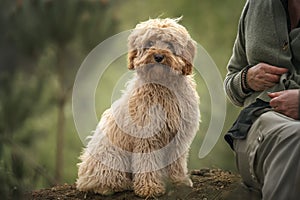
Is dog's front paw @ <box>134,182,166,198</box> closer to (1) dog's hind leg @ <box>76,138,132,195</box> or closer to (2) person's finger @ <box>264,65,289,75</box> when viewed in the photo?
(1) dog's hind leg @ <box>76,138,132,195</box>

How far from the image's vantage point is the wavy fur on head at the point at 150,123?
2127 millimetres

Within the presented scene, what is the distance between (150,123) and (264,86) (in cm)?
52

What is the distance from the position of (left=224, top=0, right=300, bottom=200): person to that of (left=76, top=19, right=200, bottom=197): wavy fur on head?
241 mm

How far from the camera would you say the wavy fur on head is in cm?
213

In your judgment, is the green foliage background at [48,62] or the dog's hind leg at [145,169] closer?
the dog's hind leg at [145,169]

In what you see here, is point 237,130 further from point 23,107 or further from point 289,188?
point 23,107

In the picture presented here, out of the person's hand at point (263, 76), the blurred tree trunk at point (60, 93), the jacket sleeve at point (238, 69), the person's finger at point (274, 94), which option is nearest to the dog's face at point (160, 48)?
the jacket sleeve at point (238, 69)

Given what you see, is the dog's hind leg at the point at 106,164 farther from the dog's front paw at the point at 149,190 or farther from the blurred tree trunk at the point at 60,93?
the blurred tree trunk at the point at 60,93

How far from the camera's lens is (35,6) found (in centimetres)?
388

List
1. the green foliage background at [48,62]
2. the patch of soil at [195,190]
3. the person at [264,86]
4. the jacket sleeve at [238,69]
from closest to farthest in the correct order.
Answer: the person at [264,86] → the patch of soil at [195,190] → the jacket sleeve at [238,69] → the green foliage background at [48,62]

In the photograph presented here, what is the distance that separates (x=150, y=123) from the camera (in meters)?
2.16

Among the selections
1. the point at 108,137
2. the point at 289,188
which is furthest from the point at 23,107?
the point at 289,188

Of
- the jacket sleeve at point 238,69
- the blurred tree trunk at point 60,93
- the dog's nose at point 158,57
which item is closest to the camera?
the jacket sleeve at point 238,69

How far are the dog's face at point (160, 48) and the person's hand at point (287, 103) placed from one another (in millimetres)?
508
